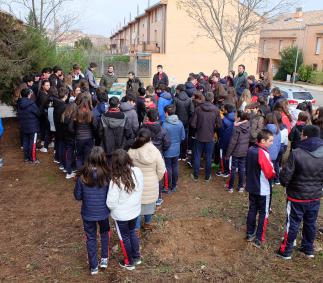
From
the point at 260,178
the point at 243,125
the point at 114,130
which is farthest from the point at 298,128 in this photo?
the point at 114,130

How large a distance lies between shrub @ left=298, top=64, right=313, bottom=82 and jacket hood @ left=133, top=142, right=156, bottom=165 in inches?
1569

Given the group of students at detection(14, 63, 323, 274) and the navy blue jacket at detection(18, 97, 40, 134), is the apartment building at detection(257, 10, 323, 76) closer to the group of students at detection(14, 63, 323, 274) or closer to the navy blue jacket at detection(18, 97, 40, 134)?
the group of students at detection(14, 63, 323, 274)

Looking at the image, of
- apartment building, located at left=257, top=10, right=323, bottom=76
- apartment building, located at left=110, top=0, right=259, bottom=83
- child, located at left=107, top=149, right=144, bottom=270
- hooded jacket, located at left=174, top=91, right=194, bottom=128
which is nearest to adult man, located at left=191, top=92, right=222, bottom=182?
hooded jacket, located at left=174, top=91, right=194, bottom=128

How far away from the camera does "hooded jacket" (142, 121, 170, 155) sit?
6125 mm

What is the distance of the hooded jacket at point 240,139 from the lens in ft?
22.3

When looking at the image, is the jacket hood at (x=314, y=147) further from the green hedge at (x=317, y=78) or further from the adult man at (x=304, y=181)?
the green hedge at (x=317, y=78)

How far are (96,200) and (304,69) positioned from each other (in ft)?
135

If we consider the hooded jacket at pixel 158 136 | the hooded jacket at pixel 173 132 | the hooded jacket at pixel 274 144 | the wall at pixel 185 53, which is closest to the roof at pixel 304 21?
the wall at pixel 185 53

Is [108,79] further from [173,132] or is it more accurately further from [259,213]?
[259,213]

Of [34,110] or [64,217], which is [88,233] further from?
[34,110]

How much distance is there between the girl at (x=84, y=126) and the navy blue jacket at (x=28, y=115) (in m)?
1.67

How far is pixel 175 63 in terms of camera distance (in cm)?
2903

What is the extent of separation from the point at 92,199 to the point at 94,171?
0.35 m

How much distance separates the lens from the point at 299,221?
4801mm
